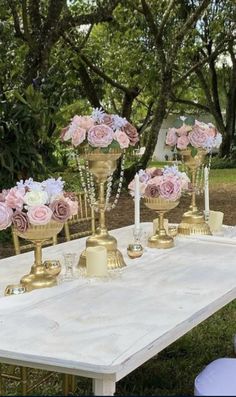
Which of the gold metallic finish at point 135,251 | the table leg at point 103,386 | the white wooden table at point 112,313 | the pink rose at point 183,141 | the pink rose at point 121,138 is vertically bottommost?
the table leg at point 103,386

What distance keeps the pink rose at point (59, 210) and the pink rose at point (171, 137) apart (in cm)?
117

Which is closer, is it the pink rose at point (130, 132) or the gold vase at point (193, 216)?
the pink rose at point (130, 132)

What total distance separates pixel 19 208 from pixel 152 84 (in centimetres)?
1052

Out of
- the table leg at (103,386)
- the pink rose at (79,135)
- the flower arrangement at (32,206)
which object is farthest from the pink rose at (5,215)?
the table leg at (103,386)

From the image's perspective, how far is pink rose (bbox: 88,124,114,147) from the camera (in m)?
2.73

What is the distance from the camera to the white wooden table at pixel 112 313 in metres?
1.76

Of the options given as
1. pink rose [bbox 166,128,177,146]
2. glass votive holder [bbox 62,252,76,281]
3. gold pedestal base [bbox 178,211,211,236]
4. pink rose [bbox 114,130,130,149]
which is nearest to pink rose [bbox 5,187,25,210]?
glass votive holder [bbox 62,252,76,281]

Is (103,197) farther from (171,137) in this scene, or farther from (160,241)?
(171,137)

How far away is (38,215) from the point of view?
2.36 meters

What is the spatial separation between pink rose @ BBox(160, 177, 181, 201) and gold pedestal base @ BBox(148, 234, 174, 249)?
27cm

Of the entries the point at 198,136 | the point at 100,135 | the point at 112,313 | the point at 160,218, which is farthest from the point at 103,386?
the point at 198,136

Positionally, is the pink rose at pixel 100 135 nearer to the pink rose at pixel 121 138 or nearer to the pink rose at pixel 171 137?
the pink rose at pixel 121 138

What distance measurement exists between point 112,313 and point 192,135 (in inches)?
59.5

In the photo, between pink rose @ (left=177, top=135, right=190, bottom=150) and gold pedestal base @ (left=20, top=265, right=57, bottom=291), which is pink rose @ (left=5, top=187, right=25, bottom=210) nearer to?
gold pedestal base @ (left=20, top=265, right=57, bottom=291)
